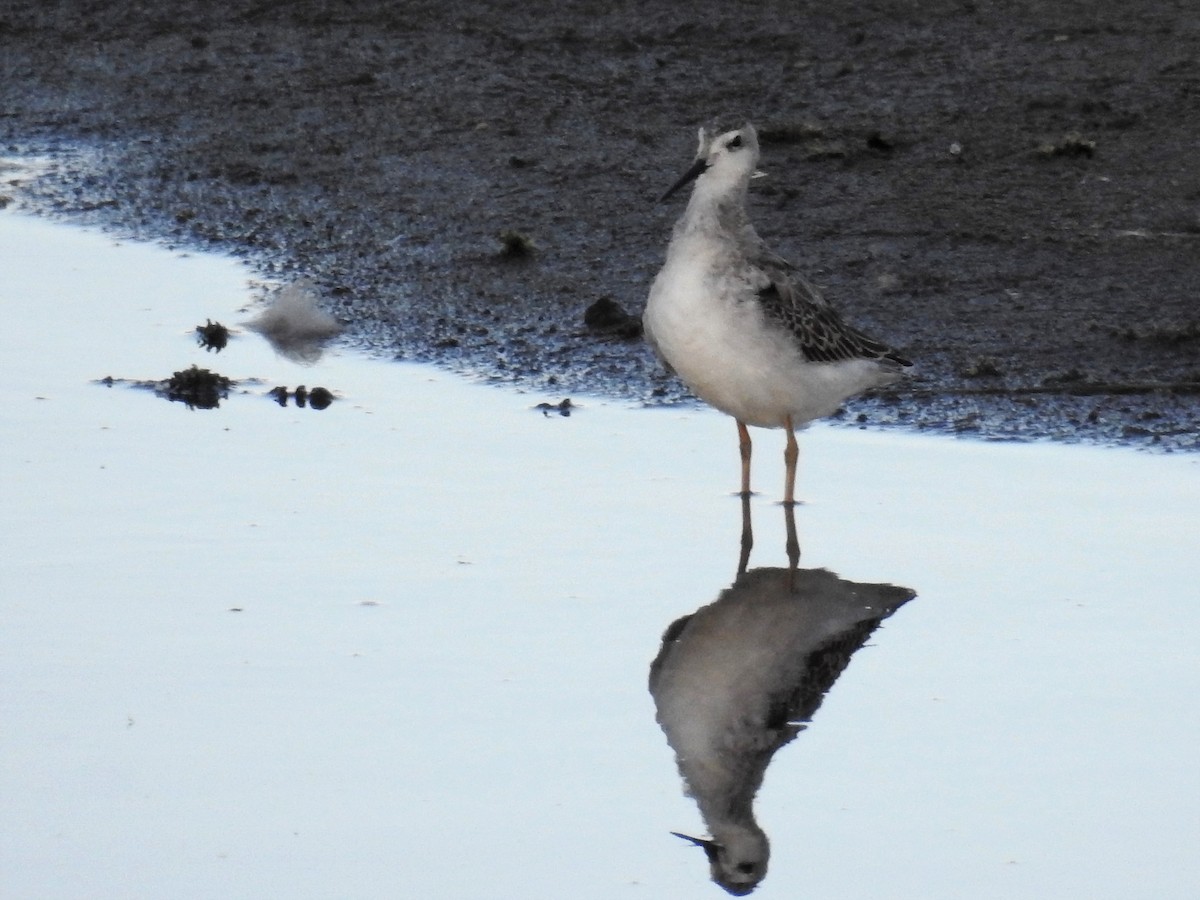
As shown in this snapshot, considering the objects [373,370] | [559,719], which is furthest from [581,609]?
[373,370]

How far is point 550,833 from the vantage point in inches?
162

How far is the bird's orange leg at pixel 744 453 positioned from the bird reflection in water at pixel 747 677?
1.29ft

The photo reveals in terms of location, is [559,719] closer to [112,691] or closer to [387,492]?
[112,691]

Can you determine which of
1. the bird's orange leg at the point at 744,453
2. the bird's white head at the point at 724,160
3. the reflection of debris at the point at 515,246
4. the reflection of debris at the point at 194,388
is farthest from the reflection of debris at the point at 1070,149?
the reflection of debris at the point at 194,388

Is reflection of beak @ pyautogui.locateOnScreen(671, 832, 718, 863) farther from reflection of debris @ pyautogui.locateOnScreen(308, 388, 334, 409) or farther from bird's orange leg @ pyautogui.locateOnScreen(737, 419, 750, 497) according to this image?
reflection of debris @ pyautogui.locateOnScreen(308, 388, 334, 409)

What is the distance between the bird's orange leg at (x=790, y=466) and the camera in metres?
6.38

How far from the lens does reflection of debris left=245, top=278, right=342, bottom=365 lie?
7.96 m

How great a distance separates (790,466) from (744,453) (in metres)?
0.15

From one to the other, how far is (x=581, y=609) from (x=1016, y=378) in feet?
8.73

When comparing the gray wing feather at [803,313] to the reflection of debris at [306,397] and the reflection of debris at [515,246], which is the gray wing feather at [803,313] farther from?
the reflection of debris at [515,246]

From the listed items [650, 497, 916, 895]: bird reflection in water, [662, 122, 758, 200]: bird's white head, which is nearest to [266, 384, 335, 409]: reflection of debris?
[662, 122, 758, 200]: bird's white head

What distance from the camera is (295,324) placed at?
26.3 ft

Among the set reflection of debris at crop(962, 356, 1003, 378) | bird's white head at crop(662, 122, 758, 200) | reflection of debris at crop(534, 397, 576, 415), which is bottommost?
reflection of debris at crop(534, 397, 576, 415)

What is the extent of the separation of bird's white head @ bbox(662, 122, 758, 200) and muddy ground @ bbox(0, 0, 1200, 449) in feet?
3.36
